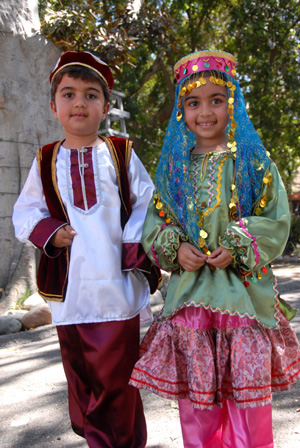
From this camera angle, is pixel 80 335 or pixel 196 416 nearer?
pixel 196 416

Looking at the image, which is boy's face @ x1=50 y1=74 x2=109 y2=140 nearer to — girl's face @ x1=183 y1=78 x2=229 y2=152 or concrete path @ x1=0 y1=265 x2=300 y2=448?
girl's face @ x1=183 y1=78 x2=229 y2=152

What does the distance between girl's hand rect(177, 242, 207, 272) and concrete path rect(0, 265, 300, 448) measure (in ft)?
3.27

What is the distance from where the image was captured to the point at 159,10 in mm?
7551

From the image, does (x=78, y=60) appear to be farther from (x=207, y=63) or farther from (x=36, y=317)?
(x=36, y=317)

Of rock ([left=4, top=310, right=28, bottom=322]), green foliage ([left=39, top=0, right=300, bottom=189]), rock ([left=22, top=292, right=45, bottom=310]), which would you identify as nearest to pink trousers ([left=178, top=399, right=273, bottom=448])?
rock ([left=4, top=310, right=28, bottom=322])

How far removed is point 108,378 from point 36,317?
9.50 feet

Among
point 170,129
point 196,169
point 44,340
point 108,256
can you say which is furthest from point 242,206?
Answer: point 44,340

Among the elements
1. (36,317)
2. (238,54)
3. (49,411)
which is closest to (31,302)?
(36,317)

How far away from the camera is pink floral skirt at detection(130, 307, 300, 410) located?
1.80m

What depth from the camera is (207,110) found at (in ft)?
6.59

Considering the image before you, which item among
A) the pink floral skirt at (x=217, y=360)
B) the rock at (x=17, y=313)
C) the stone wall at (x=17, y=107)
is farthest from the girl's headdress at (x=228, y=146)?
the stone wall at (x=17, y=107)

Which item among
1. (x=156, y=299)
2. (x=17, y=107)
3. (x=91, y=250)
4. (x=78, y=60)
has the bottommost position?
(x=156, y=299)

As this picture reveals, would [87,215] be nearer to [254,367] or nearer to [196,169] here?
[196,169]

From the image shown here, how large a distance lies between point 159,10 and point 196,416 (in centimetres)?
707
